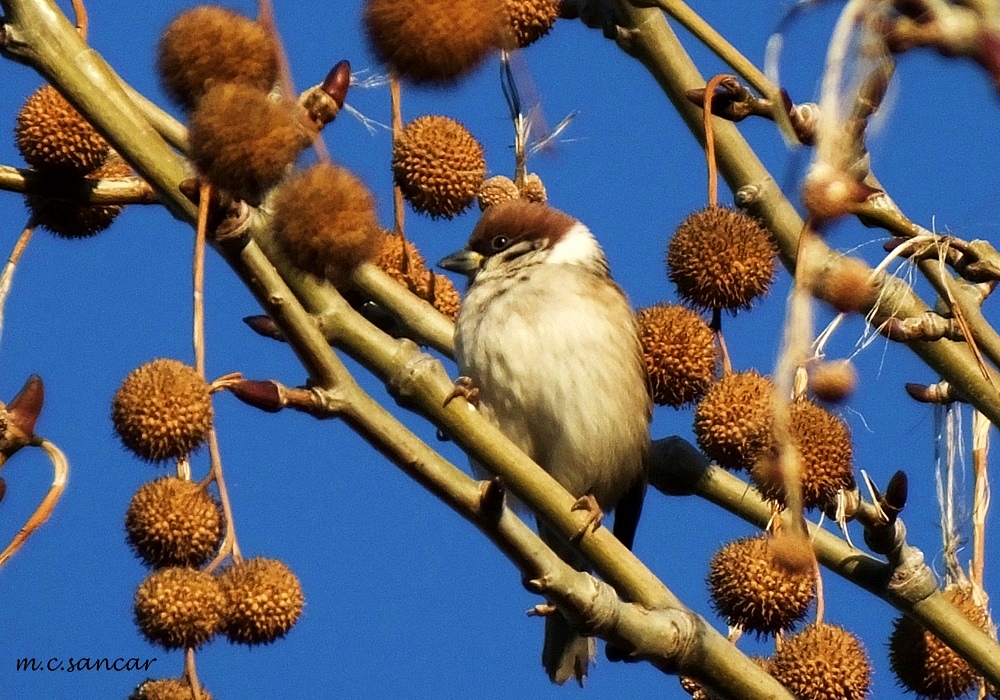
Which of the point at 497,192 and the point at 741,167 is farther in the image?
the point at 497,192

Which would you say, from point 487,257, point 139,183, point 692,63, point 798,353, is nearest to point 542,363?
point 487,257

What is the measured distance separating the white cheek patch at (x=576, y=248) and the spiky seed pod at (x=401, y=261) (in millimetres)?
1291

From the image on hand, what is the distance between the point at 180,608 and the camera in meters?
1.81

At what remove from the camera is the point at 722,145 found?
281 centimetres

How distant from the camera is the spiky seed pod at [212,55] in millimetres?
1605

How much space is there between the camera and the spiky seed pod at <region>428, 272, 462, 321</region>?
3.21 metres

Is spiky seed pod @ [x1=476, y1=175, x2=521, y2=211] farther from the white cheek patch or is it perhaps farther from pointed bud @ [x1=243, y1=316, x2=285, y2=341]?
the white cheek patch

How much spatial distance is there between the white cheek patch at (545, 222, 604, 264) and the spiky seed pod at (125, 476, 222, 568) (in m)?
2.44

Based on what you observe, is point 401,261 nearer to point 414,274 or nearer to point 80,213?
point 414,274

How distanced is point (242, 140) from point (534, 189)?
5.91 feet

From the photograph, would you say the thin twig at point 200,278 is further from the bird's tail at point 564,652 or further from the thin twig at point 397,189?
the bird's tail at point 564,652

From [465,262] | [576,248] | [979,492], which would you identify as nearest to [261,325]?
[979,492]

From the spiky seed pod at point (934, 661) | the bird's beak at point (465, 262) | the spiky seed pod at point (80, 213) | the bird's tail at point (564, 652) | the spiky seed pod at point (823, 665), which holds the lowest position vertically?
the spiky seed pod at point (823, 665)

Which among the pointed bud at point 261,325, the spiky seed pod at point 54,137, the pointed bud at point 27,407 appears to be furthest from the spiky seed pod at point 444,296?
the pointed bud at point 27,407
